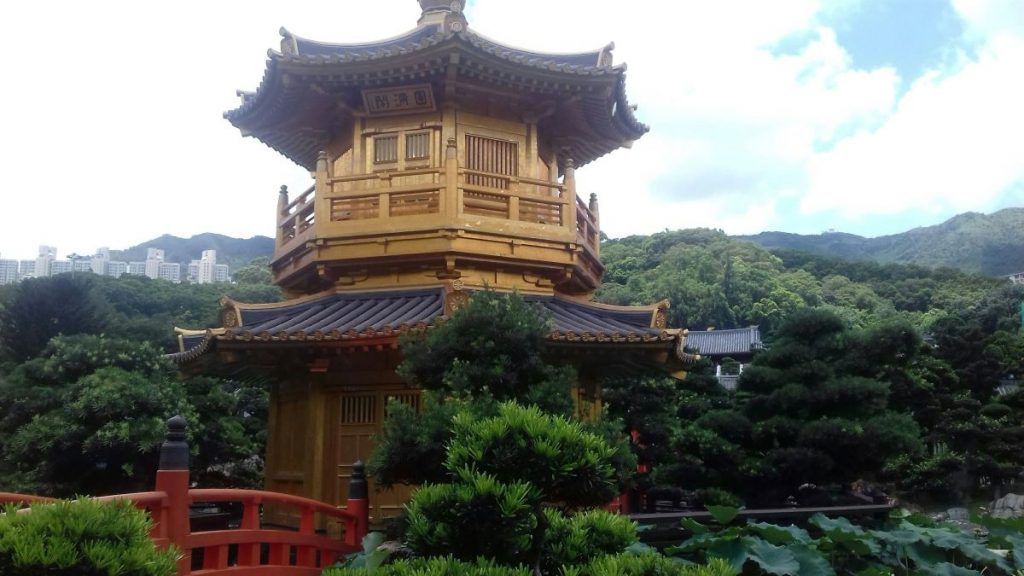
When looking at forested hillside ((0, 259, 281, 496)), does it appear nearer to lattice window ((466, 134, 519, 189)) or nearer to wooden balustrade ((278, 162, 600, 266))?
wooden balustrade ((278, 162, 600, 266))

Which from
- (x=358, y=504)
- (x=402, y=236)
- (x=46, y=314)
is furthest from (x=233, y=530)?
(x=46, y=314)

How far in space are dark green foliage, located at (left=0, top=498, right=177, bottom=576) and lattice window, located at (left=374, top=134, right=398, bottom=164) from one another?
8066 mm

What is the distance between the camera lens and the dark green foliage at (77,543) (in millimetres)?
3750

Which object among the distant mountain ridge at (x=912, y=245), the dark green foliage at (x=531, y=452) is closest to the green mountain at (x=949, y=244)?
the distant mountain ridge at (x=912, y=245)

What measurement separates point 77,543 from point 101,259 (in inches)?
6084

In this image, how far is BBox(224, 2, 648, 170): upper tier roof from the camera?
10.6 m

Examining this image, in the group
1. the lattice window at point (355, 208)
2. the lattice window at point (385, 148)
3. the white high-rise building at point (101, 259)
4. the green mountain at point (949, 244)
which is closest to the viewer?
the lattice window at point (355, 208)

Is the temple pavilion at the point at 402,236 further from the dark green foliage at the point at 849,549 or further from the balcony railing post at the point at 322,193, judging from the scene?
the dark green foliage at the point at 849,549

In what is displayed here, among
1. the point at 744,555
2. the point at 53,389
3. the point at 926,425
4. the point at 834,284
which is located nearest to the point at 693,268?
the point at 834,284

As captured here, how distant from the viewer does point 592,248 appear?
1233 centimetres

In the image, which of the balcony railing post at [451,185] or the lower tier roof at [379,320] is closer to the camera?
the lower tier roof at [379,320]

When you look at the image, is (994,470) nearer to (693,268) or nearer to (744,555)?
(744,555)

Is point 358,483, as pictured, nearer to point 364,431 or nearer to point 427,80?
point 364,431

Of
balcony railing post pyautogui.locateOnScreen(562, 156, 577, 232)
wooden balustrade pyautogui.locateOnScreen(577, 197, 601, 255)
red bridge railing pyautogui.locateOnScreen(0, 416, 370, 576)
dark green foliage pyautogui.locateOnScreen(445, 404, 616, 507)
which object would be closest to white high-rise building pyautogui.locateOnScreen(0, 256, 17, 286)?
wooden balustrade pyautogui.locateOnScreen(577, 197, 601, 255)
